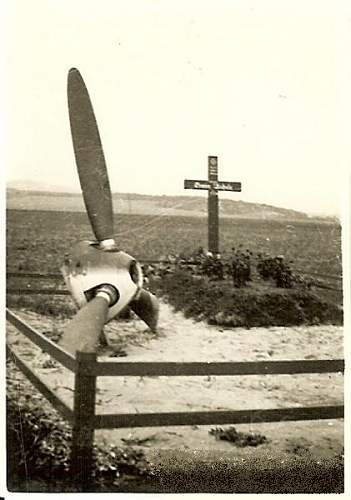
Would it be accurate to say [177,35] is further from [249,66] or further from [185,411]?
[185,411]

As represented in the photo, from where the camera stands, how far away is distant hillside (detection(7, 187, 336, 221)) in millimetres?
2943

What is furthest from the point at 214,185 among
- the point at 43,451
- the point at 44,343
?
the point at 43,451

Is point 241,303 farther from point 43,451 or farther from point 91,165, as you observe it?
point 43,451

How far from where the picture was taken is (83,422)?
8.97 feet

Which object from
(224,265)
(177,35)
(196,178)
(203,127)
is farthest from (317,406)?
(177,35)

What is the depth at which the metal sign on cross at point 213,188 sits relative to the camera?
9.89 ft

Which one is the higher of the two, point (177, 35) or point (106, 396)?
point (177, 35)

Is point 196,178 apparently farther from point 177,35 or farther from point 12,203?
point 12,203

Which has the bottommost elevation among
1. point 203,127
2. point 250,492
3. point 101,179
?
point 250,492

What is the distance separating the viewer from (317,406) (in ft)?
9.56

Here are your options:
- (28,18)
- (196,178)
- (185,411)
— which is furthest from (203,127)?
(185,411)

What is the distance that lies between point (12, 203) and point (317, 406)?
1.91 meters

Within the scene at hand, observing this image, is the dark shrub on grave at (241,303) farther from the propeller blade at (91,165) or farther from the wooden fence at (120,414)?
the propeller blade at (91,165)

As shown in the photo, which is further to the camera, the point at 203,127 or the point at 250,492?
the point at 203,127
